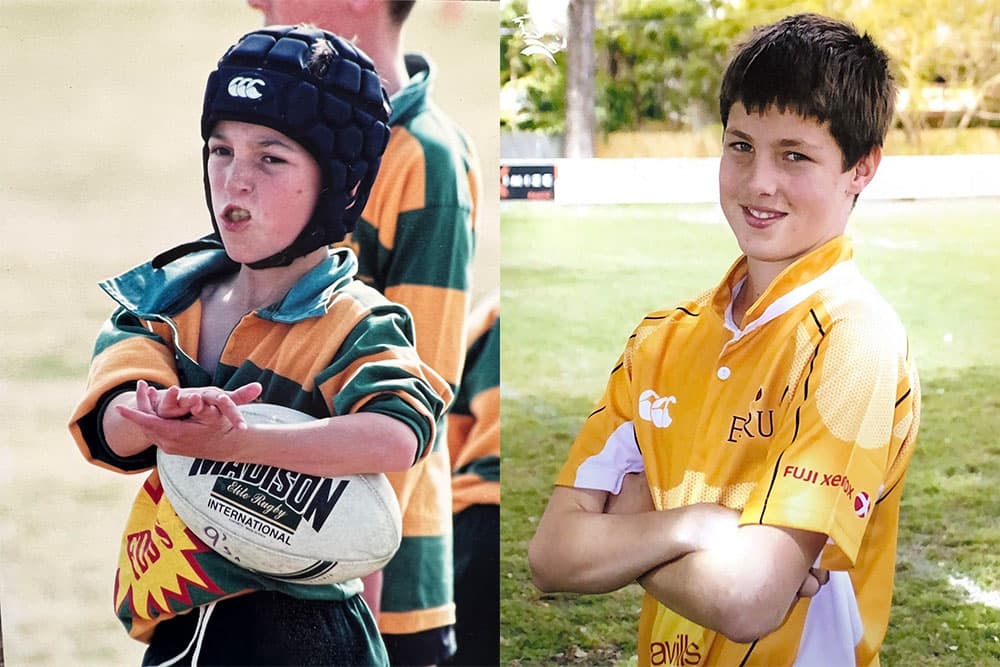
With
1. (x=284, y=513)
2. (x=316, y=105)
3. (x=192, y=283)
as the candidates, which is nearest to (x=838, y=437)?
(x=284, y=513)

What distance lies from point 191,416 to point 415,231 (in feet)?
2.11

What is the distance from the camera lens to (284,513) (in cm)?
239

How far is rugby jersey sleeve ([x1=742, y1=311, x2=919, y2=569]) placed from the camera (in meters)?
2.08

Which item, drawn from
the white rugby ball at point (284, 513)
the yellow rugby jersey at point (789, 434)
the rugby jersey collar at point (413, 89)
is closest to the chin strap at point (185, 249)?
the white rugby ball at point (284, 513)

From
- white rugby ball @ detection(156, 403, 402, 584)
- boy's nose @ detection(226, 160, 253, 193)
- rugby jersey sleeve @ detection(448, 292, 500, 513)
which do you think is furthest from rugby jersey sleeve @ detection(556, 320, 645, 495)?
boy's nose @ detection(226, 160, 253, 193)

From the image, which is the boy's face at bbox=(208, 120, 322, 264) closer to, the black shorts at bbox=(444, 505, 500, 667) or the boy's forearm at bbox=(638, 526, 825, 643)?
the black shorts at bbox=(444, 505, 500, 667)

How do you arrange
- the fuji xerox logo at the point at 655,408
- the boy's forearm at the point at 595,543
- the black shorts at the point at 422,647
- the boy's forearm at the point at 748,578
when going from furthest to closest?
the black shorts at the point at 422,647, the fuji xerox logo at the point at 655,408, the boy's forearm at the point at 595,543, the boy's forearm at the point at 748,578

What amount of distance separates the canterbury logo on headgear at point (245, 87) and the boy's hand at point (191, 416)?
0.64 meters

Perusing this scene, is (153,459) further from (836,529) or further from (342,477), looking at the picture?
(836,529)

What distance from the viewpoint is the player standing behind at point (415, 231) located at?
7.98 feet

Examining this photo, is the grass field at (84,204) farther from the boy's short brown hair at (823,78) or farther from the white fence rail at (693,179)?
the boy's short brown hair at (823,78)

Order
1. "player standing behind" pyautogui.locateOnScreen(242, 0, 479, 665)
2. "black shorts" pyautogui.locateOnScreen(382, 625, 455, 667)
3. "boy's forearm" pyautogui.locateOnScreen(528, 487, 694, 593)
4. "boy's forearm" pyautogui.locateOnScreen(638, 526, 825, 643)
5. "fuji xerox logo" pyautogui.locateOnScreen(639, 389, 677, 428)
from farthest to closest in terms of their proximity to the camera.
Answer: "black shorts" pyautogui.locateOnScreen(382, 625, 455, 667) → "player standing behind" pyautogui.locateOnScreen(242, 0, 479, 665) → "fuji xerox logo" pyautogui.locateOnScreen(639, 389, 677, 428) → "boy's forearm" pyautogui.locateOnScreen(528, 487, 694, 593) → "boy's forearm" pyautogui.locateOnScreen(638, 526, 825, 643)

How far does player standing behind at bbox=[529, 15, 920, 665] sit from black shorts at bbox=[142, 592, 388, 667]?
47 centimetres

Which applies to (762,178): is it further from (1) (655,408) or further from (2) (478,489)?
(2) (478,489)
